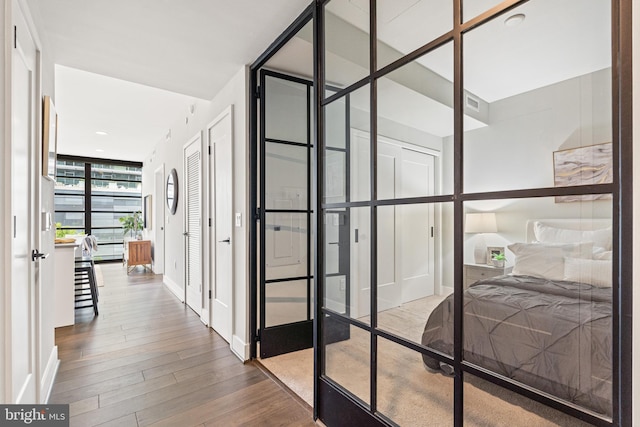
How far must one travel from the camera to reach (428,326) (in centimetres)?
125

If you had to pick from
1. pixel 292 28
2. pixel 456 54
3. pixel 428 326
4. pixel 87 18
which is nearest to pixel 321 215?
pixel 428 326

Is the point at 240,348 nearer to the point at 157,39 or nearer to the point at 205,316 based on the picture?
the point at 205,316

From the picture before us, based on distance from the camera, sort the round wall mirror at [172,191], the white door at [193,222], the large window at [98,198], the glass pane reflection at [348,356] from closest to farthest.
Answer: the glass pane reflection at [348,356] → the white door at [193,222] → the round wall mirror at [172,191] → the large window at [98,198]

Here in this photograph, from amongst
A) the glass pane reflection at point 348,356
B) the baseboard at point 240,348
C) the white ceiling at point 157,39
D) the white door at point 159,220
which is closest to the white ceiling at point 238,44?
the white ceiling at point 157,39

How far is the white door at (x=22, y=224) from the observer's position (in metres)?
1.30

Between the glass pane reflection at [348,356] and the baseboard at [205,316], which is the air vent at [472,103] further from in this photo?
the baseboard at [205,316]

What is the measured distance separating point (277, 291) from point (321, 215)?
1.11 meters

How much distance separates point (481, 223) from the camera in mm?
1058

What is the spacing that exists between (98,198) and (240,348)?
24.6 feet

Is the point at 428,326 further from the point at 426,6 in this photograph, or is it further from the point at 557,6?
the point at 426,6

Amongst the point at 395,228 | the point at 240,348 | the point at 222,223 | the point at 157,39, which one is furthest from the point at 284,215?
the point at 157,39

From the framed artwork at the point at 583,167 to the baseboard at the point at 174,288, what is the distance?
447cm

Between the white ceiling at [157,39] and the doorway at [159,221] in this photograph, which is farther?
the doorway at [159,221]

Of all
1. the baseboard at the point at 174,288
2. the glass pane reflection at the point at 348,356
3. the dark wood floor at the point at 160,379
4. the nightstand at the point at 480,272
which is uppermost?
the nightstand at the point at 480,272
